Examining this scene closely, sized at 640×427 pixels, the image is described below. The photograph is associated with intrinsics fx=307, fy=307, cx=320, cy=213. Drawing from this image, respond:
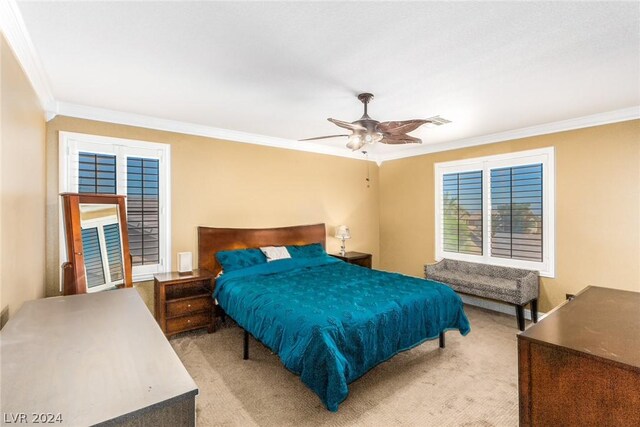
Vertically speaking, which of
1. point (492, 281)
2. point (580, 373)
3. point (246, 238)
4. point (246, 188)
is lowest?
point (492, 281)

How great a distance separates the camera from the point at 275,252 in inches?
169

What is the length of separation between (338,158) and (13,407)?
5.09 metres

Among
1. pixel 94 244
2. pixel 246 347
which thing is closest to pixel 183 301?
pixel 246 347

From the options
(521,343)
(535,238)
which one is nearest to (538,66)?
(521,343)

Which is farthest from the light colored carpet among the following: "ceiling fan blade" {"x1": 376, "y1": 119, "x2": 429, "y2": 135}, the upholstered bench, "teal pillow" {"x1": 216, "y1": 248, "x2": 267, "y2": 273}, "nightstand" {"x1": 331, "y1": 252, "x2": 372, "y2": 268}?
"ceiling fan blade" {"x1": 376, "y1": 119, "x2": 429, "y2": 135}

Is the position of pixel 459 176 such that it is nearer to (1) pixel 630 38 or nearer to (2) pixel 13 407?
(1) pixel 630 38

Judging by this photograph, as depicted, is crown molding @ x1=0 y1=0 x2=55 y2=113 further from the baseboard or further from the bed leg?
the baseboard

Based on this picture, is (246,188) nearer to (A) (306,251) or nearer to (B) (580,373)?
(A) (306,251)

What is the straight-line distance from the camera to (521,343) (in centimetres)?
147

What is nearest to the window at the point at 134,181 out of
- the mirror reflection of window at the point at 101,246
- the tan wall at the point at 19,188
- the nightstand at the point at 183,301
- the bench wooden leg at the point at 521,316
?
the mirror reflection of window at the point at 101,246

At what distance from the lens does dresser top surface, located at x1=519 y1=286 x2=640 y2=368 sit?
1.31m

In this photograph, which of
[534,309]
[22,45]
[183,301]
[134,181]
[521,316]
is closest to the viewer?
[22,45]

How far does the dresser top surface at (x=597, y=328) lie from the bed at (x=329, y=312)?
3.82ft

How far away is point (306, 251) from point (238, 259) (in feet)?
3.57
